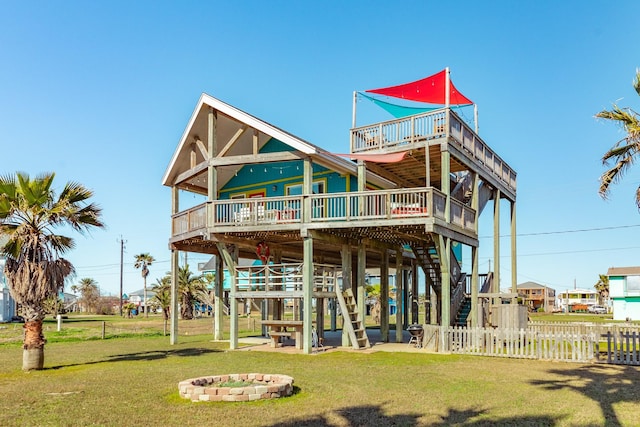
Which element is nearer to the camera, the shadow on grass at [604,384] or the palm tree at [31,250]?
the shadow on grass at [604,384]

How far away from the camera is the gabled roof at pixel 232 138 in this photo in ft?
67.4

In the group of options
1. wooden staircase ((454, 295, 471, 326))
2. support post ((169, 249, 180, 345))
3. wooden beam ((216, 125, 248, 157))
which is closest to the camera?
wooden beam ((216, 125, 248, 157))

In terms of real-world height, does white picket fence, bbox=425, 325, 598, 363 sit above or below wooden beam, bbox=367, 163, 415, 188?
below

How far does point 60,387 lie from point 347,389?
6266mm

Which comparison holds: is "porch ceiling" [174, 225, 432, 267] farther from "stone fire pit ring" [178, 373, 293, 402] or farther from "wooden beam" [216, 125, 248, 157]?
"stone fire pit ring" [178, 373, 293, 402]

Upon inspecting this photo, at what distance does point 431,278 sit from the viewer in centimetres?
2538

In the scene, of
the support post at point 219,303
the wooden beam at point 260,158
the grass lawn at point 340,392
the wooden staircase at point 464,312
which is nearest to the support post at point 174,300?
the support post at point 219,303

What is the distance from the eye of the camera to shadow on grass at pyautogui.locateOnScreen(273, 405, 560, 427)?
9.33 meters

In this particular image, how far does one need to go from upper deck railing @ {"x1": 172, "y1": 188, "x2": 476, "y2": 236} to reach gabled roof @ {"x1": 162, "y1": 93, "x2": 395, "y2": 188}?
148 cm

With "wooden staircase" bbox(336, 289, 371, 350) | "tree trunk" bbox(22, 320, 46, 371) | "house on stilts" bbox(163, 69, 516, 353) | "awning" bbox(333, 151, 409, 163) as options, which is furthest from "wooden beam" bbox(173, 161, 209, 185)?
"tree trunk" bbox(22, 320, 46, 371)

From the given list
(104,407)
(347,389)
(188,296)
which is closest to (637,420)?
(347,389)

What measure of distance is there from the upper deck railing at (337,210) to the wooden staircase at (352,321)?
304 cm

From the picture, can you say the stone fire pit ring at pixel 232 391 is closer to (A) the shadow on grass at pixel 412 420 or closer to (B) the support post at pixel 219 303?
(A) the shadow on grass at pixel 412 420

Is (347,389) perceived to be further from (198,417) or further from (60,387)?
(60,387)
